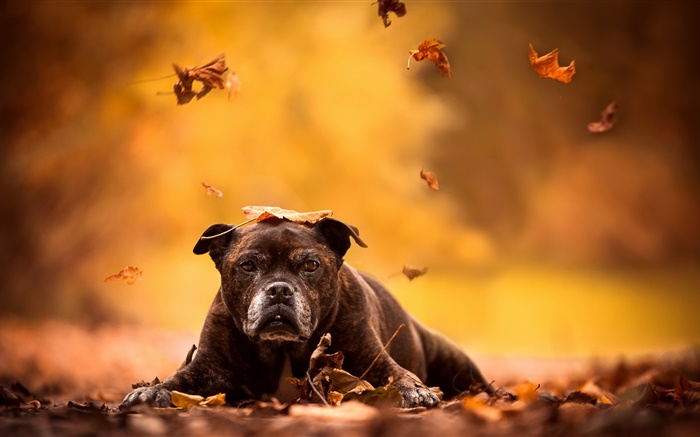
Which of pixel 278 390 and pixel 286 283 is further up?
pixel 286 283

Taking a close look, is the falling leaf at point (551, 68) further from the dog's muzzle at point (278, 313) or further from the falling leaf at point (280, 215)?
the dog's muzzle at point (278, 313)

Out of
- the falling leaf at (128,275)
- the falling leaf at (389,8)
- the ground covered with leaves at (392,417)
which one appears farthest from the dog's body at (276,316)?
the falling leaf at (389,8)

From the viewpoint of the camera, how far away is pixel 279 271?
4.46 metres

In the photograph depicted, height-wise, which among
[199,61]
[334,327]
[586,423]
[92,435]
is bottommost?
[92,435]

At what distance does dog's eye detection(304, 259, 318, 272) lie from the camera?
452 centimetres

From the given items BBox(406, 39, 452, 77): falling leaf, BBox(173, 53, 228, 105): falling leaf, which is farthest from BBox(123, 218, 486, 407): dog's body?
BBox(406, 39, 452, 77): falling leaf

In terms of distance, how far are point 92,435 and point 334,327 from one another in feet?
6.47

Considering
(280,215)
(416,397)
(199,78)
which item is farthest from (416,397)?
(199,78)

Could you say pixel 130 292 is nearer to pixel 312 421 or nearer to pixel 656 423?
pixel 312 421

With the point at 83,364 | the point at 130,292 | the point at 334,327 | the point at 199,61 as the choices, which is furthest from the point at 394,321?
the point at 130,292

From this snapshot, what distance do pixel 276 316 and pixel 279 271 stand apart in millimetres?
325

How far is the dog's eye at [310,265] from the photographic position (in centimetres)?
452

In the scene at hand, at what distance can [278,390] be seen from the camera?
Result: 4699 mm

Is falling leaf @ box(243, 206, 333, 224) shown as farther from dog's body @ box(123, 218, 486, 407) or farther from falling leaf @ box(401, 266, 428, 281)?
falling leaf @ box(401, 266, 428, 281)
